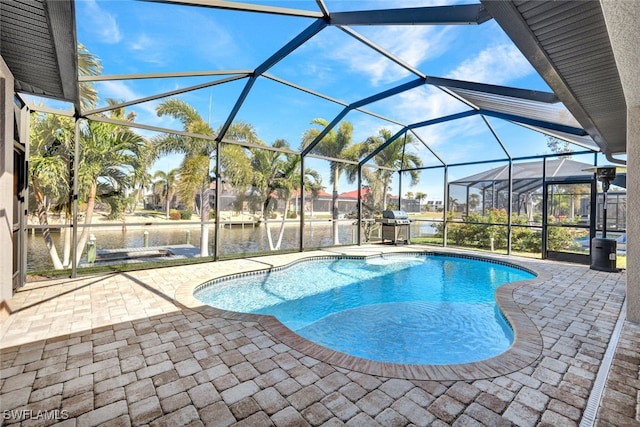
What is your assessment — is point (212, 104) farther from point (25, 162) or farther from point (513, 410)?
point (513, 410)

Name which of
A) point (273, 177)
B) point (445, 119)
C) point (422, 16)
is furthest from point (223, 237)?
point (422, 16)

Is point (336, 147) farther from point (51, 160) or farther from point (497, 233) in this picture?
point (51, 160)

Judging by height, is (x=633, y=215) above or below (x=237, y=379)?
above

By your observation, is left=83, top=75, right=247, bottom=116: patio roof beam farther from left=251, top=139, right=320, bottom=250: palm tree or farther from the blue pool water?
left=251, top=139, right=320, bottom=250: palm tree

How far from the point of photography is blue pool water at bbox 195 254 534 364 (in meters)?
4.11

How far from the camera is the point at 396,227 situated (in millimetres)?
11992

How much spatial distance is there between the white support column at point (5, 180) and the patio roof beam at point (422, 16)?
4583 millimetres

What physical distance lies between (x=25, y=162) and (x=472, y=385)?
736 cm

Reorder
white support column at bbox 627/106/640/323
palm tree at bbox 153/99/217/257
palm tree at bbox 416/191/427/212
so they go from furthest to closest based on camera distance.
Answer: palm tree at bbox 416/191/427/212, palm tree at bbox 153/99/217/257, white support column at bbox 627/106/640/323

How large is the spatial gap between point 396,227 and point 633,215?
8.02 meters

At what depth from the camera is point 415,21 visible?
3.78 metres

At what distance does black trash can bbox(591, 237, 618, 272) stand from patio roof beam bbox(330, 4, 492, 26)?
24.2 feet

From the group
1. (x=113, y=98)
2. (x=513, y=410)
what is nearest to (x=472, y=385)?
(x=513, y=410)

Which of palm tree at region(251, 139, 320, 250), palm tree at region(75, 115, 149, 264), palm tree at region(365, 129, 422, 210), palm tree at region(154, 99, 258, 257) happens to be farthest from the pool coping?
palm tree at region(365, 129, 422, 210)
